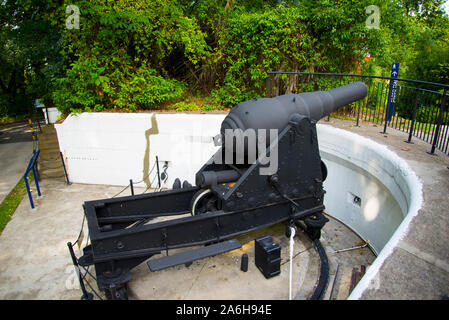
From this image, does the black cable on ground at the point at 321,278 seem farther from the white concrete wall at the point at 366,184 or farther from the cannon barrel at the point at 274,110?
the cannon barrel at the point at 274,110

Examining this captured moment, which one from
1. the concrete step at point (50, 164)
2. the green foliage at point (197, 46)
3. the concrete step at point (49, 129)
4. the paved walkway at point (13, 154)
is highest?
the green foliage at point (197, 46)

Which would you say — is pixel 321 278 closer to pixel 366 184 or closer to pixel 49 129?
pixel 366 184

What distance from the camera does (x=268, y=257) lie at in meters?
3.72

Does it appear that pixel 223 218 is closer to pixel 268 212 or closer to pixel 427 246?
pixel 268 212

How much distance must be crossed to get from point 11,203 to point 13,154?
426cm

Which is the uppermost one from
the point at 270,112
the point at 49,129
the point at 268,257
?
the point at 270,112

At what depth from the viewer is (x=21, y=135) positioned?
12891 millimetres

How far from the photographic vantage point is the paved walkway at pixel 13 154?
7900 millimetres

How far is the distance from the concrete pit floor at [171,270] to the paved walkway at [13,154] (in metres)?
2.23

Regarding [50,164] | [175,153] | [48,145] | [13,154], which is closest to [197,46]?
[175,153]

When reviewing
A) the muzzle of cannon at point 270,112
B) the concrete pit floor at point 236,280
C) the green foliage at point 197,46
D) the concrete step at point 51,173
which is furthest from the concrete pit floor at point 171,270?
the green foliage at point 197,46

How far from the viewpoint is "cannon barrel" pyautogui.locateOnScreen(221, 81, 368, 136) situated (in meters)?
4.00

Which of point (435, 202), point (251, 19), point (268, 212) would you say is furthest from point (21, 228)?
point (251, 19)
